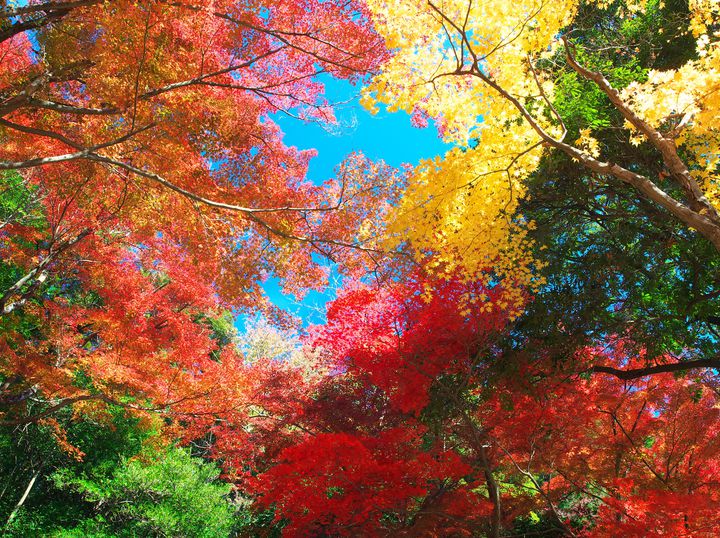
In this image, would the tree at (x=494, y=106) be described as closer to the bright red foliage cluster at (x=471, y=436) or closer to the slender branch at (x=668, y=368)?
the bright red foliage cluster at (x=471, y=436)

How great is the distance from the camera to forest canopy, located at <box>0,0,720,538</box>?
385 centimetres

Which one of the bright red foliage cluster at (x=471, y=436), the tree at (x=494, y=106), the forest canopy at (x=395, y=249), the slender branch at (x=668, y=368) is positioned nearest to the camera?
the tree at (x=494, y=106)

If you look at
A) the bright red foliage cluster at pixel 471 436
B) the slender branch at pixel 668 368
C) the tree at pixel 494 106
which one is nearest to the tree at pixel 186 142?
the tree at pixel 494 106

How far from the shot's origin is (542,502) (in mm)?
7625

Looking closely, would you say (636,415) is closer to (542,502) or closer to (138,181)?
(542,502)

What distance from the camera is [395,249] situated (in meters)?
4.77

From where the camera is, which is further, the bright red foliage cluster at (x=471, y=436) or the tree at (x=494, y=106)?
the bright red foliage cluster at (x=471, y=436)

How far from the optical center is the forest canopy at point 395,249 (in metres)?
3.85

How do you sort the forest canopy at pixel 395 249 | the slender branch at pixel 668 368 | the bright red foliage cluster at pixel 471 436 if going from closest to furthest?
1. the forest canopy at pixel 395 249
2. the slender branch at pixel 668 368
3. the bright red foliage cluster at pixel 471 436

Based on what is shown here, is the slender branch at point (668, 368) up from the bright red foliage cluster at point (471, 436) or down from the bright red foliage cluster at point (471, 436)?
up

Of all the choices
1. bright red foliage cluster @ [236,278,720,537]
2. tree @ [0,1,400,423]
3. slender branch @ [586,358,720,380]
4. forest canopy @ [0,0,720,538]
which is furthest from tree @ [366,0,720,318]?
slender branch @ [586,358,720,380]

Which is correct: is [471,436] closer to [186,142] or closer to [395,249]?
[395,249]

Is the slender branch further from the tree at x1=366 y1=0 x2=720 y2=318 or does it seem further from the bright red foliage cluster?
the tree at x1=366 y1=0 x2=720 y2=318

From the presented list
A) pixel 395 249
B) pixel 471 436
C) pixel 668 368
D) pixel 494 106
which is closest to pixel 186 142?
pixel 395 249
